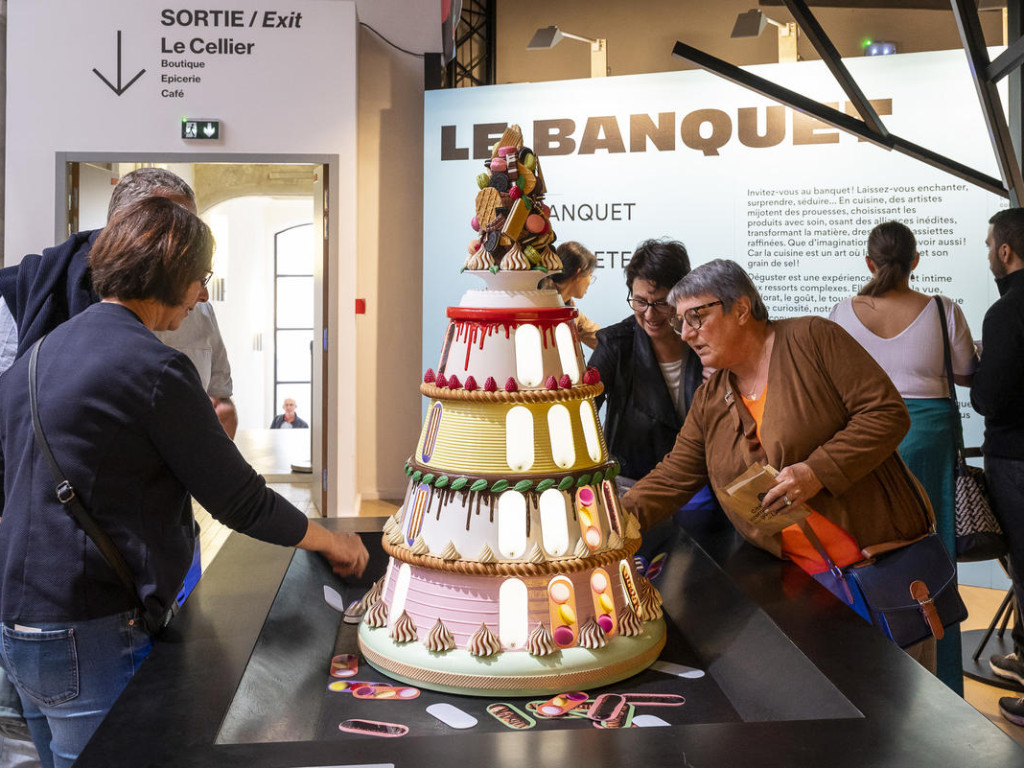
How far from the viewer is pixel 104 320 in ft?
5.90

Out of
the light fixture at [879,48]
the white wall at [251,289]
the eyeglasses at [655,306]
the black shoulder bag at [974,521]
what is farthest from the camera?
the white wall at [251,289]

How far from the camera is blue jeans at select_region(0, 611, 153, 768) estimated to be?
177cm

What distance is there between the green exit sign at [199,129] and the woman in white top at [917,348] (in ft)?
15.4

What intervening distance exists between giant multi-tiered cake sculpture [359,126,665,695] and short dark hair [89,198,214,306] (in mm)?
609

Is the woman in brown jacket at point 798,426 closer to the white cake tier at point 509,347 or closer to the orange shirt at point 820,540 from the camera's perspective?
the orange shirt at point 820,540

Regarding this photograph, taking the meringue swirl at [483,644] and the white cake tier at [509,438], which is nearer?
the meringue swirl at [483,644]

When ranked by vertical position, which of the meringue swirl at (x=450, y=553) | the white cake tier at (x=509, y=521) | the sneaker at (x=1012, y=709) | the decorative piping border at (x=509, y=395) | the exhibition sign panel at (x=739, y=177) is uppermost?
the exhibition sign panel at (x=739, y=177)

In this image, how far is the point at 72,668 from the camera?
1779 millimetres

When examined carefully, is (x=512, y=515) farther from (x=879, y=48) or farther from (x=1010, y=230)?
(x=879, y=48)

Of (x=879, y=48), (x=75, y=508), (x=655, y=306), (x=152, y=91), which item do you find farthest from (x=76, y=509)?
(x=879, y=48)

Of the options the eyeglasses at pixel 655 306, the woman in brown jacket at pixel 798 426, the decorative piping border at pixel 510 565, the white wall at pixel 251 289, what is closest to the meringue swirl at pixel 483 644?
the decorative piping border at pixel 510 565

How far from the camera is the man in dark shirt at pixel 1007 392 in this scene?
3547 mm

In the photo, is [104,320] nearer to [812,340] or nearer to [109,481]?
[109,481]

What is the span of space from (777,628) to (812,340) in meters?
0.85
